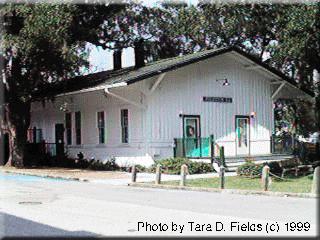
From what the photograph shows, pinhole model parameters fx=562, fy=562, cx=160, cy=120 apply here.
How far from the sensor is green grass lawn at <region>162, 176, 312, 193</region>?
17.8m

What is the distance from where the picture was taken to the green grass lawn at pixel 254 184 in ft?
58.3

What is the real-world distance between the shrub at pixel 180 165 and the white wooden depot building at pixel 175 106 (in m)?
1.87

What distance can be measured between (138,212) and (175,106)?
16501mm

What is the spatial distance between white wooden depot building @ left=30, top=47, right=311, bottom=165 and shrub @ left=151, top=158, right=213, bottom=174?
6.13 feet

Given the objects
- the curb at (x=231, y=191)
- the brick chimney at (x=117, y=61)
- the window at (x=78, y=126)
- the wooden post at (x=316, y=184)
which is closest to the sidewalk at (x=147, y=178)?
the curb at (x=231, y=191)

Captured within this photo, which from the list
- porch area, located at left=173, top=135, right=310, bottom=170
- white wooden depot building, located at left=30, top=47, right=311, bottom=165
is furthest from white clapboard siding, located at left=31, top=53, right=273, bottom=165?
porch area, located at left=173, top=135, right=310, bottom=170

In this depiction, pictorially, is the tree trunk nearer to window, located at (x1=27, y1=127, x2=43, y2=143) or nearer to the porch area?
window, located at (x1=27, y1=127, x2=43, y2=143)

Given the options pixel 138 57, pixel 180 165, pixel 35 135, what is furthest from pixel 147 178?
pixel 35 135

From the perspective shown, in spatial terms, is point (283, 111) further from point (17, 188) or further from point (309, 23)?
point (17, 188)

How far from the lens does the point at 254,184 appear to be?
64.6 feet

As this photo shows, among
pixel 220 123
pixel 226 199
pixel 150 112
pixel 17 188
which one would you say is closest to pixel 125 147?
pixel 150 112

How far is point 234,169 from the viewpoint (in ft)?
89.2

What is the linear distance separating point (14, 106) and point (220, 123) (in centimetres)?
1118

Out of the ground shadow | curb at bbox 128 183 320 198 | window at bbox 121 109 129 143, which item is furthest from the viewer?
window at bbox 121 109 129 143
